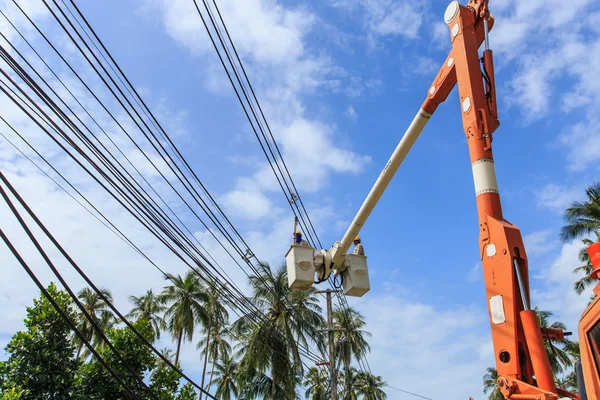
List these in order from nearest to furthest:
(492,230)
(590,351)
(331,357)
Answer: (590,351), (492,230), (331,357)

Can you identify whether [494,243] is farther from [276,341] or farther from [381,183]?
[276,341]

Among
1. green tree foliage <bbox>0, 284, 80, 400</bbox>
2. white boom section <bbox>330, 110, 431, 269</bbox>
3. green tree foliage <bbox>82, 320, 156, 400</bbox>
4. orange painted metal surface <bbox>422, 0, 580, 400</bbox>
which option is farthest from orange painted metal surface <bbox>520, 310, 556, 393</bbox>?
green tree foliage <bbox>0, 284, 80, 400</bbox>

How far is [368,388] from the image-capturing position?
51438 mm

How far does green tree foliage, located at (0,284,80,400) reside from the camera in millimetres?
14945

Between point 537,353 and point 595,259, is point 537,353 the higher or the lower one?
the lower one

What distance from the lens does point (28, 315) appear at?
1602cm

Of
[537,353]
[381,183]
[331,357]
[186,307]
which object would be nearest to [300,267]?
[381,183]

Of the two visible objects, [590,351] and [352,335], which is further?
[352,335]

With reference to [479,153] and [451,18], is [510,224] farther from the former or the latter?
[451,18]

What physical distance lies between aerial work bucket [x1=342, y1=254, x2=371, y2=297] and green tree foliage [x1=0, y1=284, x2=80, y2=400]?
34.3ft

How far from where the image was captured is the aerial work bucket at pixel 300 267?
1034 cm

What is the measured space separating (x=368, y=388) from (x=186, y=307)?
23.9 meters

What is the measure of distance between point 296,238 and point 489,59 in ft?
18.7

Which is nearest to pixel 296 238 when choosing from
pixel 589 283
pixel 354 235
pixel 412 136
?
pixel 354 235
